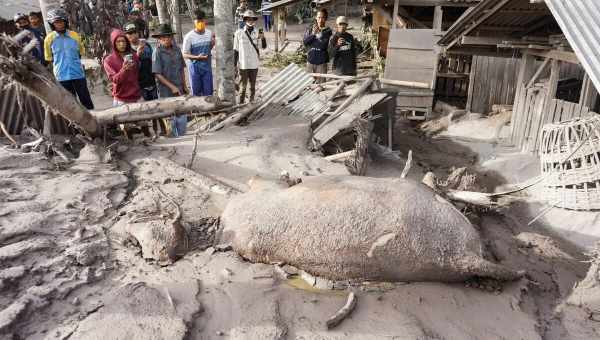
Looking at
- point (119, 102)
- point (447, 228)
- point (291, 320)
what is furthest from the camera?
point (119, 102)

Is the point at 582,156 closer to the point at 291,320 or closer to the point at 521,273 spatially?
the point at 521,273

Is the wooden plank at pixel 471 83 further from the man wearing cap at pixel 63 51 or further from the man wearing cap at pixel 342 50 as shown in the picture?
the man wearing cap at pixel 63 51

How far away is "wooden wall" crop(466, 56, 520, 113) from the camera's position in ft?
32.1

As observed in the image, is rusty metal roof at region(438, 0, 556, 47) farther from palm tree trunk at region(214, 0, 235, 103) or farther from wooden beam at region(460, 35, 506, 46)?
palm tree trunk at region(214, 0, 235, 103)

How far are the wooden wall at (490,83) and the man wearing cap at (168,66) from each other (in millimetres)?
6779

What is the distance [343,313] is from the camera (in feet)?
10.6

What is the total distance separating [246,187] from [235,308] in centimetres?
210

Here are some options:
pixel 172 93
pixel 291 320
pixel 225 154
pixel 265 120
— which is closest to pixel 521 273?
pixel 291 320

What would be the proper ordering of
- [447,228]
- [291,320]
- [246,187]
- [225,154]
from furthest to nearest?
[225,154]
[246,187]
[447,228]
[291,320]

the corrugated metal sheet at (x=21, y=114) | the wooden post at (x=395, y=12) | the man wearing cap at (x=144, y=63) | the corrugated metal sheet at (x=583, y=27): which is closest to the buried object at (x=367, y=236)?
the corrugated metal sheet at (x=583, y=27)

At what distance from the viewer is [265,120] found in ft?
24.6

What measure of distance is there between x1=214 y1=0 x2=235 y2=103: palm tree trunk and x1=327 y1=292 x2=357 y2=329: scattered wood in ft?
15.0

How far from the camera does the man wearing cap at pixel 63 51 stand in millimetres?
6273

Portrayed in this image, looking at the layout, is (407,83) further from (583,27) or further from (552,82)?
(583,27)
